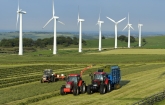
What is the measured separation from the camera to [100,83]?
3734 centimetres

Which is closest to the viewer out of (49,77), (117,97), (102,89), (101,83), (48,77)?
(117,97)

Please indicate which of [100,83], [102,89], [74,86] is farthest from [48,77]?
[102,89]

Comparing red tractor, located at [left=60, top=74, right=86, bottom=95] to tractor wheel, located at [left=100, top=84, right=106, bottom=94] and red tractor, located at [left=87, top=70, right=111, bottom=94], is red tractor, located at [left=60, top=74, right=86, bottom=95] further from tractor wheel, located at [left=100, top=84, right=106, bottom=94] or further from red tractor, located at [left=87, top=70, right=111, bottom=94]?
tractor wheel, located at [left=100, top=84, right=106, bottom=94]

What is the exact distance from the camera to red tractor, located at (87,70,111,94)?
3641 centimetres

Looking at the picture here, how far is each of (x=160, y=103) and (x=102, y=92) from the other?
273 inches

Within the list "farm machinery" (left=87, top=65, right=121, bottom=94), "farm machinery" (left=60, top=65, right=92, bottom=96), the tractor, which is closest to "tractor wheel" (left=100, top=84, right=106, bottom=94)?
"farm machinery" (left=87, top=65, right=121, bottom=94)

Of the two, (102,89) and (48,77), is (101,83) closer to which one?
(102,89)

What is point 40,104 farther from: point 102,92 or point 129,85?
point 129,85

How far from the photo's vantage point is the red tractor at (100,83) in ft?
119

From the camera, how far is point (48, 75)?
1916 inches

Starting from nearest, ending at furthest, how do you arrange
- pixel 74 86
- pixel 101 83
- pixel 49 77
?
pixel 74 86, pixel 101 83, pixel 49 77

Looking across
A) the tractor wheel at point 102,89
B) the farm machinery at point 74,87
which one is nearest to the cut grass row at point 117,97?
the tractor wheel at point 102,89

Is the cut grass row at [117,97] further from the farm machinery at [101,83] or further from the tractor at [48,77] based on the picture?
the tractor at [48,77]

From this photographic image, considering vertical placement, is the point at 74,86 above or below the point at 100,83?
below
